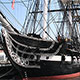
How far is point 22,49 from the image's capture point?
38.0 feet

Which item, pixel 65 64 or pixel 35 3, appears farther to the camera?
pixel 35 3

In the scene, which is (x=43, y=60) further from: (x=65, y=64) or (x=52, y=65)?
(x=65, y=64)

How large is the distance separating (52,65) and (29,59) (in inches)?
85.7

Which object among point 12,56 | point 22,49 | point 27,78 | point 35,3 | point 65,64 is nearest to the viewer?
point 12,56

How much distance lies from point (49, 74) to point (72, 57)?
11.7 feet

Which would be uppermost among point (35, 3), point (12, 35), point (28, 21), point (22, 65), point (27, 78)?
point (35, 3)

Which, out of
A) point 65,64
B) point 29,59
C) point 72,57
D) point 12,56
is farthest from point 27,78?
point 72,57

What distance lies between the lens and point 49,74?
13016mm

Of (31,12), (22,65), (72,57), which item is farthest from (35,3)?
(22,65)

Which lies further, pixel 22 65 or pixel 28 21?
pixel 28 21

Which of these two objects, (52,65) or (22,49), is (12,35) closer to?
(22,49)

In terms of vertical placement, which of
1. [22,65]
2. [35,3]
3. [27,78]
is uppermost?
[35,3]

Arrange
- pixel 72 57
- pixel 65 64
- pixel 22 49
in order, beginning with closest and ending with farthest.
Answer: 1. pixel 22 49
2. pixel 65 64
3. pixel 72 57

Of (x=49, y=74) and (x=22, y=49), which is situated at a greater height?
(x=22, y=49)
